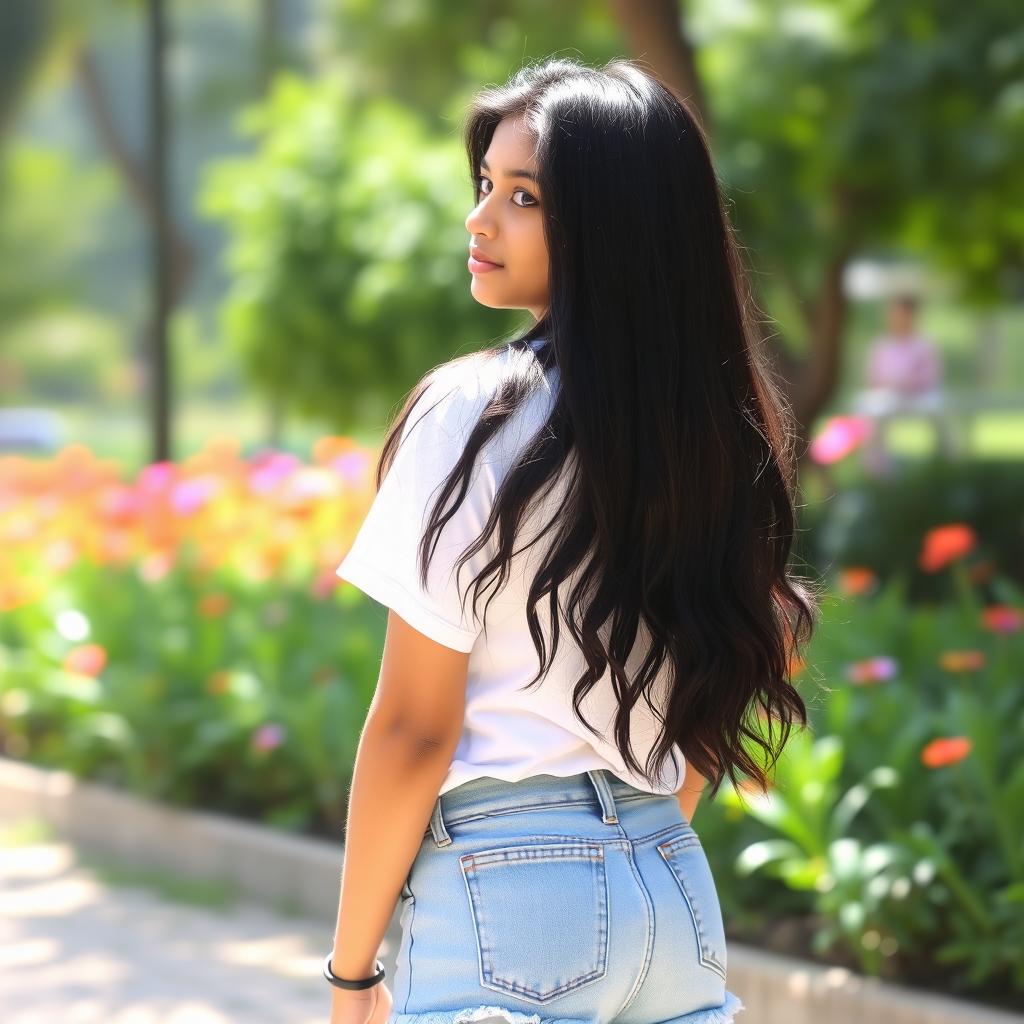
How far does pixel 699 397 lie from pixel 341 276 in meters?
8.56

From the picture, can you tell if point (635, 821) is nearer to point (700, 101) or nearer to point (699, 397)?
point (699, 397)


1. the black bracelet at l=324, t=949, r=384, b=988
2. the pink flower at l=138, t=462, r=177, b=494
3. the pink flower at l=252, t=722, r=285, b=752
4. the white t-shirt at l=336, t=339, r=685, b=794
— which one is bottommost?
the pink flower at l=252, t=722, r=285, b=752

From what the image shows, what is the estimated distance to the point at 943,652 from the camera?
460 centimetres

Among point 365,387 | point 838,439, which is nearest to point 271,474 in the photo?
point 838,439

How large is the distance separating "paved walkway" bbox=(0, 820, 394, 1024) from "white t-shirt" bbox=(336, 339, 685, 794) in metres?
2.44

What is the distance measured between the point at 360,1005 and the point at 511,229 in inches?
31.8

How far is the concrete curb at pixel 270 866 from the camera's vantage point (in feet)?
11.1

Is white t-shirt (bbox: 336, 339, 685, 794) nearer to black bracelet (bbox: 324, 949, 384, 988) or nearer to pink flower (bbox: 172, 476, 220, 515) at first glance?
black bracelet (bbox: 324, 949, 384, 988)

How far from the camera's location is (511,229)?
1.65 m

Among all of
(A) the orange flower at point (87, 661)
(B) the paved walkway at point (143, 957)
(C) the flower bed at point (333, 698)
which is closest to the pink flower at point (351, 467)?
(C) the flower bed at point (333, 698)

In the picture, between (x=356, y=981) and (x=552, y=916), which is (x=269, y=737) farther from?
(x=552, y=916)

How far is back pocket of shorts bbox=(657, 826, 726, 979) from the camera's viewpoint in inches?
64.0

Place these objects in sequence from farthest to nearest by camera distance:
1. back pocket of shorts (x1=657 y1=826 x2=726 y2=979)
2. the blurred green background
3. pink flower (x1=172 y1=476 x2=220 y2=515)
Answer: pink flower (x1=172 y1=476 x2=220 y2=515)
the blurred green background
back pocket of shorts (x1=657 y1=826 x2=726 y2=979)

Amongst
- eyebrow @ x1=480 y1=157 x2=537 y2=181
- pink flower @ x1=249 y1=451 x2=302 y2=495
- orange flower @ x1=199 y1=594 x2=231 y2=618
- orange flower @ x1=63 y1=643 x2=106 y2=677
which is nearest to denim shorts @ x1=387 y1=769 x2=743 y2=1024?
eyebrow @ x1=480 y1=157 x2=537 y2=181
